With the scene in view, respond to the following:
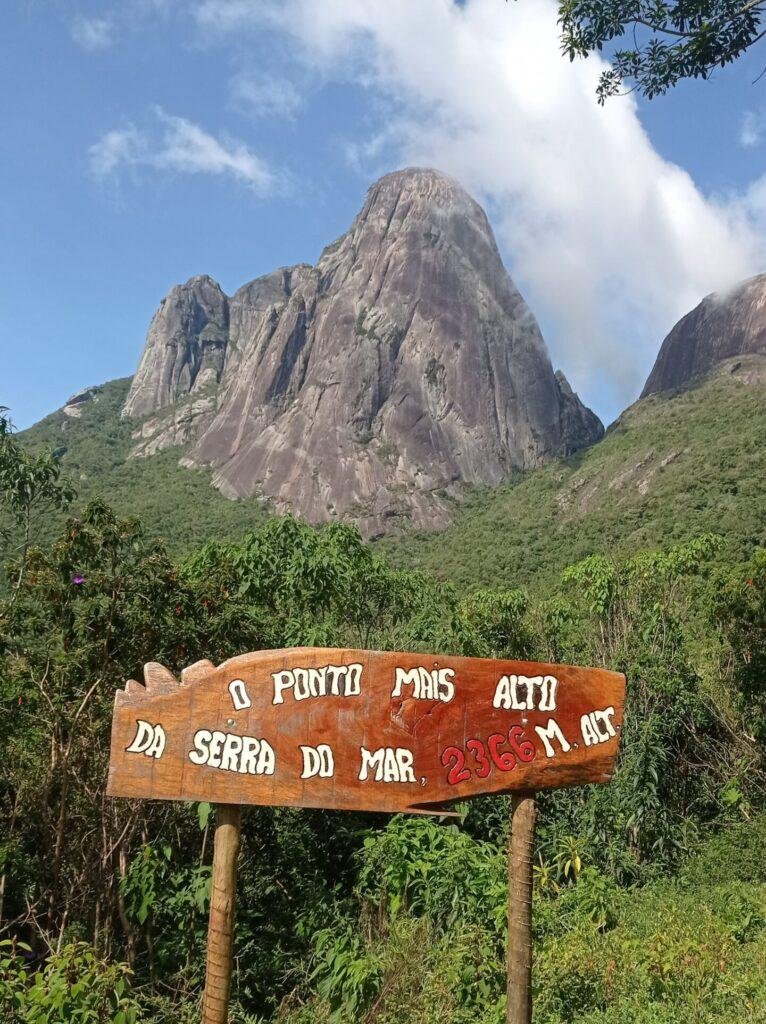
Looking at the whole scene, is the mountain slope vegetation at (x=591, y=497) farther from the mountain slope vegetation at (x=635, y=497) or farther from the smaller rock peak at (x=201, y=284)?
the smaller rock peak at (x=201, y=284)

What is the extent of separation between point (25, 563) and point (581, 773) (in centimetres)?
361

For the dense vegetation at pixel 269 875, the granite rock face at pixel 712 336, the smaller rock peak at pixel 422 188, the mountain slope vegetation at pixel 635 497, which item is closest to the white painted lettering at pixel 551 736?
the dense vegetation at pixel 269 875

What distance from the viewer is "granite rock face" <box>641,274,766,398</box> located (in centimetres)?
6838

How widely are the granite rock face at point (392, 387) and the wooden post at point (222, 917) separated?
58.7 metres

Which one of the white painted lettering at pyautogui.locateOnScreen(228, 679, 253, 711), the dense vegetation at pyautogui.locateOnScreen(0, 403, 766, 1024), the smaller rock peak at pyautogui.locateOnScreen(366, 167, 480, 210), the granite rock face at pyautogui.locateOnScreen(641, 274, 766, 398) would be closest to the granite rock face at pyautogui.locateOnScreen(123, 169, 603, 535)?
the smaller rock peak at pyautogui.locateOnScreen(366, 167, 480, 210)

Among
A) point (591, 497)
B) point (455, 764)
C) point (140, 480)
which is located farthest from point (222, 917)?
point (140, 480)

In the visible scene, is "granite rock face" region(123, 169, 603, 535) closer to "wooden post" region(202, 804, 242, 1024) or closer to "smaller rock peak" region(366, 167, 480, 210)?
"smaller rock peak" region(366, 167, 480, 210)

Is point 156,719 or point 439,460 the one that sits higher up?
point 439,460

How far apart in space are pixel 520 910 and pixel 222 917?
107 cm

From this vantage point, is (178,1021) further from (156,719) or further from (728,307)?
(728,307)

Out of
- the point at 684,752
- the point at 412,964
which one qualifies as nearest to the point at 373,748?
the point at 412,964

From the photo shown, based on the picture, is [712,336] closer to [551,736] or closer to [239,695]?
[551,736]

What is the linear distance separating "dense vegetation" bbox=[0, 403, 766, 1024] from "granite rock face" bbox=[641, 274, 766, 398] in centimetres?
6816

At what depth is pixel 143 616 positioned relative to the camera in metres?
4.31
